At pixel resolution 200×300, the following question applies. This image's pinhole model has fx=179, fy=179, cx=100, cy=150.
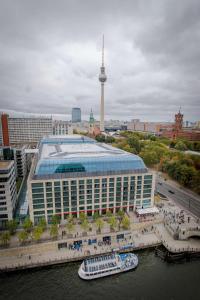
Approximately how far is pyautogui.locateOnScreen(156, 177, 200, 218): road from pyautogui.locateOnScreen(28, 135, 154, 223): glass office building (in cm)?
1993

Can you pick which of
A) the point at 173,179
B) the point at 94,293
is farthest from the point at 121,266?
the point at 173,179

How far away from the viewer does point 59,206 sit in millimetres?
70688

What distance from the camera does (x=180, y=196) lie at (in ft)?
314

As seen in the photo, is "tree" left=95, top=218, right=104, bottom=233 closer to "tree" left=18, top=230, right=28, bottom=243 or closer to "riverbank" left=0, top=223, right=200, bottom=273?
"riverbank" left=0, top=223, right=200, bottom=273

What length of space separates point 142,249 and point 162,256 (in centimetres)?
652

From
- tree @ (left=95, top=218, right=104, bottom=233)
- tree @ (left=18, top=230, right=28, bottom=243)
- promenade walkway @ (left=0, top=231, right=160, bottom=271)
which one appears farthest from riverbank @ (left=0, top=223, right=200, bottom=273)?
tree @ (left=95, top=218, right=104, bottom=233)

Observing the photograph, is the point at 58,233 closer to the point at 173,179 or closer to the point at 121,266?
the point at 121,266

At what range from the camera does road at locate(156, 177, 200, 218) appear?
275ft

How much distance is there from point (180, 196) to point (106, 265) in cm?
6101

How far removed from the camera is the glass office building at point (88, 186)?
68.4 meters

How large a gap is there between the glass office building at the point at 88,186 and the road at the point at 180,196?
19.9 meters

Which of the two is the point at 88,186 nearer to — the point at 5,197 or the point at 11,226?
the point at 11,226

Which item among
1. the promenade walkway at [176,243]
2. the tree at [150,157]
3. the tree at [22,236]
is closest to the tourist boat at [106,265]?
the promenade walkway at [176,243]

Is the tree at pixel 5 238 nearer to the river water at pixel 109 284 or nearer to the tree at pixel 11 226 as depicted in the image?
the tree at pixel 11 226
